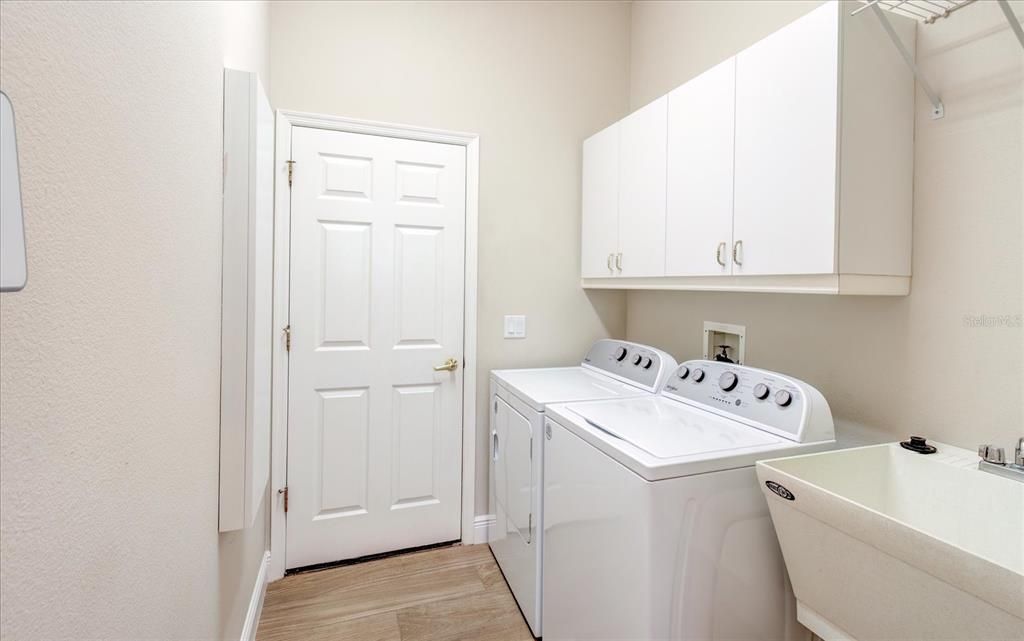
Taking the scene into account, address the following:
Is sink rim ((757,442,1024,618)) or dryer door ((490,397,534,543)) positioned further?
dryer door ((490,397,534,543))

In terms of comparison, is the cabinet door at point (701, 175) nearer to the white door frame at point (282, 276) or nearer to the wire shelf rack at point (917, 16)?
the wire shelf rack at point (917, 16)

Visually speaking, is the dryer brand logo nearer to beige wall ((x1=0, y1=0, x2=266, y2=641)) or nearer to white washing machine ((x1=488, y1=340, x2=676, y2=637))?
white washing machine ((x1=488, y1=340, x2=676, y2=637))

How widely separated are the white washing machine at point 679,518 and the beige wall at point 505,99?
1.10m

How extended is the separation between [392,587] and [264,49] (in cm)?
241

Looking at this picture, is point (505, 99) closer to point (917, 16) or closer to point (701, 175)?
point (701, 175)

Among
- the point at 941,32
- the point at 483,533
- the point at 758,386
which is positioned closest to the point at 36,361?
the point at 758,386

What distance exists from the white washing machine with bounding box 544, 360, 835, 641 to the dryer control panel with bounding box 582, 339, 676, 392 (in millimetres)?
397

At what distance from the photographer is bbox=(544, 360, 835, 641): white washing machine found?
119 centimetres

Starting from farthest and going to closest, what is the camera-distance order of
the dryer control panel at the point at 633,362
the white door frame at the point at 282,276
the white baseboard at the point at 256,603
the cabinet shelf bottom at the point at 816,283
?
the white door frame at the point at 282,276
the dryer control panel at the point at 633,362
the white baseboard at the point at 256,603
the cabinet shelf bottom at the point at 816,283

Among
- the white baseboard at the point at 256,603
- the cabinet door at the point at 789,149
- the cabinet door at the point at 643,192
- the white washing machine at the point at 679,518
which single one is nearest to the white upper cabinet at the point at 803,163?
the cabinet door at the point at 789,149

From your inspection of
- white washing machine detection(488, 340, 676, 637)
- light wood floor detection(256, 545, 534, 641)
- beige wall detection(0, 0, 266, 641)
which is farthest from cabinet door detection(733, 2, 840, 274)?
light wood floor detection(256, 545, 534, 641)

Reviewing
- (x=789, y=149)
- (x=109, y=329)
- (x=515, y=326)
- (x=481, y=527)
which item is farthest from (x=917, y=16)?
(x=481, y=527)

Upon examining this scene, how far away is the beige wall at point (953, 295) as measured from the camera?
1.20 meters

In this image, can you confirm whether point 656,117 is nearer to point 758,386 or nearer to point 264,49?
point 758,386
